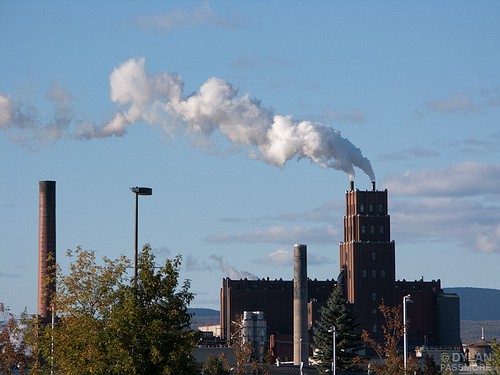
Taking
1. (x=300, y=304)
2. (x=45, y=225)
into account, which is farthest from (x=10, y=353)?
(x=300, y=304)

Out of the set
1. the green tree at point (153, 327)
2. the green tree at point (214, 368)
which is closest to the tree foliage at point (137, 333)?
the green tree at point (153, 327)

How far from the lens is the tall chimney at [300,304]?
5797 inches

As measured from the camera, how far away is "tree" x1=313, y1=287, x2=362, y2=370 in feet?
350

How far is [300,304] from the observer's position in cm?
14938

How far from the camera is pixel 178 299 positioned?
4344 centimetres

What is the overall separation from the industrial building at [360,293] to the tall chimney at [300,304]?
0.41 ft

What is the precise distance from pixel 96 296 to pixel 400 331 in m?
25.0

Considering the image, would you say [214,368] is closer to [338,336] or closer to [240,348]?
[338,336]

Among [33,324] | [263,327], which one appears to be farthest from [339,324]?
[33,324]

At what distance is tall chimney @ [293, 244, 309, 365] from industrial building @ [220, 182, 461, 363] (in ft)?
0.41

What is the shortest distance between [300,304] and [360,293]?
10.8 metres

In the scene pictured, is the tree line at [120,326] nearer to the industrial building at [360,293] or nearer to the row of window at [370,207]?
the industrial building at [360,293]

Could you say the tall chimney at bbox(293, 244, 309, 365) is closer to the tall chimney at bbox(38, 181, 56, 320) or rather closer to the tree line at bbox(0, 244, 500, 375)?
the tall chimney at bbox(38, 181, 56, 320)

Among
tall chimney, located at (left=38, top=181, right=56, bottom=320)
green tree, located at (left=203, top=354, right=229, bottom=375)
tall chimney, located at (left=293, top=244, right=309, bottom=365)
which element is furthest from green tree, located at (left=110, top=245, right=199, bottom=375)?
tall chimney, located at (left=293, top=244, right=309, bottom=365)
